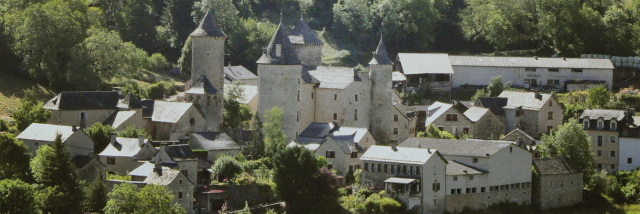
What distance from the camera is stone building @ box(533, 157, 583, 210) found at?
3162 inches

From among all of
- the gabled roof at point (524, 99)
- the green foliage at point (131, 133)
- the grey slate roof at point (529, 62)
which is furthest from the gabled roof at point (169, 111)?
the grey slate roof at point (529, 62)

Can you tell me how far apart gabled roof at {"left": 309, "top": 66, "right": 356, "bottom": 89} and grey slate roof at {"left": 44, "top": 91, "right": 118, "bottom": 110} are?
1480 cm

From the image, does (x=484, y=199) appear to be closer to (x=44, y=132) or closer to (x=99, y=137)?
(x=99, y=137)

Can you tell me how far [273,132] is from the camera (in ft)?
268

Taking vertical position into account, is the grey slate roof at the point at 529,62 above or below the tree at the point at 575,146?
above

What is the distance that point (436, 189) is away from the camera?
74.4 m

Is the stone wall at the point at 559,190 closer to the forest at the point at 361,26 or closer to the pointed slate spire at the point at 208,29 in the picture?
the pointed slate spire at the point at 208,29

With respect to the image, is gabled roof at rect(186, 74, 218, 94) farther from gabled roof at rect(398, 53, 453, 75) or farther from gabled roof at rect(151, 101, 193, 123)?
gabled roof at rect(398, 53, 453, 75)

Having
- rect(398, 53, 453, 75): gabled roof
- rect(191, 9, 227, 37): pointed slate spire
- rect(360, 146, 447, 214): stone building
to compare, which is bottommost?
rect(360, 146, 447, 214): stone building

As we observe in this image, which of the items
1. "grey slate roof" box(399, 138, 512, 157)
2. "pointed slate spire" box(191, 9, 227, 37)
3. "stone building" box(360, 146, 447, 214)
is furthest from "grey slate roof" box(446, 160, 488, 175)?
"pointed slate spire" box(191, 9, 227, 37)

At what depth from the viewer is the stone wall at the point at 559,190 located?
264 feet

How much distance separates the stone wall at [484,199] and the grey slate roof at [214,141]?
14.8 metres

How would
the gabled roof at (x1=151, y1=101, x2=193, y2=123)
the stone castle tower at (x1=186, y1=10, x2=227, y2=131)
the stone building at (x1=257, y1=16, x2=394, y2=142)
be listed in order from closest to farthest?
the gabled roof at (x1=151, y1=101, x2=193, y2=123), the stone castle tower at (x1=186, y1=10, x2=227, y2=131), the stone building at (x1=257, y1=16, x2=394, y2=142)

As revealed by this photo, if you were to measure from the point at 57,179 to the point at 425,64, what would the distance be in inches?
1673
